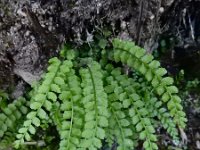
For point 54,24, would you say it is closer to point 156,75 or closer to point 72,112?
point 72,112

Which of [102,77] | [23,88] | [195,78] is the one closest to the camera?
[102,77]

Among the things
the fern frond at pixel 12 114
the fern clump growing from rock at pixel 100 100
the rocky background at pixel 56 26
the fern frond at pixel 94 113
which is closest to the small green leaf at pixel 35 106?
the fern clump growing from rock at pixel 100 100

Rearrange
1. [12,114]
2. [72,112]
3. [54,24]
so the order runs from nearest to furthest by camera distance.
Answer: [72,112], [54,24], [12,114]

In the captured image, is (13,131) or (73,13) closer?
(73,13)

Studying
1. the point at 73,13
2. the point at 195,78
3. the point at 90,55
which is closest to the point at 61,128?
the point at 90,55

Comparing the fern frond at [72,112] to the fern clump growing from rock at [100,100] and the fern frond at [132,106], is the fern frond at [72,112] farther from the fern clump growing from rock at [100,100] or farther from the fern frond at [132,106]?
the fern frond at [132,106]

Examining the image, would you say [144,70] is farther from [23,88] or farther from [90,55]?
[23,88]

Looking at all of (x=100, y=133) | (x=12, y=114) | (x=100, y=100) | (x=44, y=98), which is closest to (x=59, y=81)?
(x=44, y=98)
